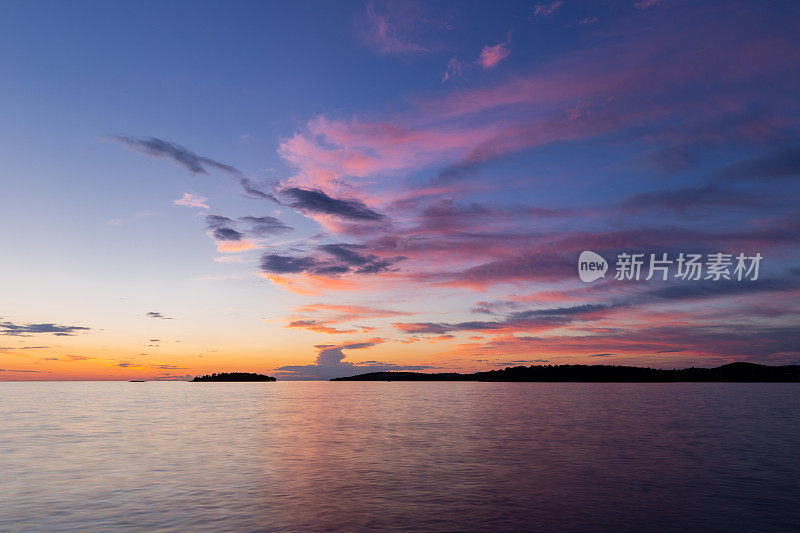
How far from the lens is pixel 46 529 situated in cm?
2208

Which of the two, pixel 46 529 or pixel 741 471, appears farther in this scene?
pixel 741 471

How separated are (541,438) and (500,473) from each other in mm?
19566

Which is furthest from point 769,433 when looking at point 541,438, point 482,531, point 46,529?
point 46,529

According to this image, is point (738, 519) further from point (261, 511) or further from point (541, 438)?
point (541, 438)

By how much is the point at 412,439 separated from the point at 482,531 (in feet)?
97.3

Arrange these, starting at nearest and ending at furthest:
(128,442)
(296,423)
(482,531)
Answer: (482,531), (128,442), (296,423)

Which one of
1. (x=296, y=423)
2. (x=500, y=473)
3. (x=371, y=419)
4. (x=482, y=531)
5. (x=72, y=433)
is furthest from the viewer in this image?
(x=371, y=419)

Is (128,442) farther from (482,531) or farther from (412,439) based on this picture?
(482,531)

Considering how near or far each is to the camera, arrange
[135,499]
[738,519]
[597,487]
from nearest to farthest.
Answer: [738,519]
[135,499]
[597,487]

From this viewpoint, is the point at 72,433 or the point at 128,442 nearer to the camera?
the point at 128,442

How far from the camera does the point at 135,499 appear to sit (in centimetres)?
2698

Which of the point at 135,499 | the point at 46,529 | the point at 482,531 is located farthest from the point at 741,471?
the point at 46,529

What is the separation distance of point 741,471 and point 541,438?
1867cm

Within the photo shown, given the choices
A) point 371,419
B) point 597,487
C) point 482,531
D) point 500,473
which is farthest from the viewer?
point 371,419
